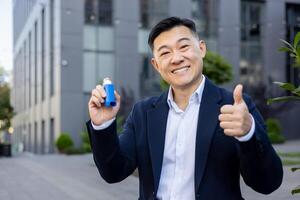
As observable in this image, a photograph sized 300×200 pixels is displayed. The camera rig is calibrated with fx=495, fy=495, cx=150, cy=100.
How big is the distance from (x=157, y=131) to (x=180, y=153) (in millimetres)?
170

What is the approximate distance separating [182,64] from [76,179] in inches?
524

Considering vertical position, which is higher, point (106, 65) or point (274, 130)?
point (106, 65)

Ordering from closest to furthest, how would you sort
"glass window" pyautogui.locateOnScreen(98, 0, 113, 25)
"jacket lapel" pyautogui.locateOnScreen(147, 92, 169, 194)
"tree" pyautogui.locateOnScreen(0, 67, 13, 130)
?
"jacket lapel" pyautogui.locateOnScreen(147, 92, 169, 194) < "glass window" pyautogui.locateOnScreen(98, 0, 113, 25) < "tree" pyautogui.locateOnScreen(0, 67, 13, 130)

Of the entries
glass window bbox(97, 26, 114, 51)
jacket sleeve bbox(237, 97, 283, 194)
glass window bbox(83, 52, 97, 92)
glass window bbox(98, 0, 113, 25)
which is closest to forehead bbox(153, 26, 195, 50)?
jacket sleeve bbox(237, 97, 283, 194)

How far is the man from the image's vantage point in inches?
83.7

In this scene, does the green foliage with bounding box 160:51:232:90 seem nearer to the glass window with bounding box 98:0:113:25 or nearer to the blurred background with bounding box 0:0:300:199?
the blurred background with bounding box 0:0:300:199

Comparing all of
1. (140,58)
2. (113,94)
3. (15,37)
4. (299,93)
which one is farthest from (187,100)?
(15,37)

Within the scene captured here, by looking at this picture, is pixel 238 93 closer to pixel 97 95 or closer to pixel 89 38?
pixel 97 95

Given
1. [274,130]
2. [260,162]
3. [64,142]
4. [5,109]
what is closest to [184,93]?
[260,162]

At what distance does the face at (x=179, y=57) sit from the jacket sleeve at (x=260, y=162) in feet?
1.23

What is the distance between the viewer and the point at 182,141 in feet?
7.32

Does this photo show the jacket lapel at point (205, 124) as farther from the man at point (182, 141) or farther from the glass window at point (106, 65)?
the glass window at point (106, 65)

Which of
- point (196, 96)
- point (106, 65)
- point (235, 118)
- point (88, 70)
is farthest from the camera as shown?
point (106, 65)


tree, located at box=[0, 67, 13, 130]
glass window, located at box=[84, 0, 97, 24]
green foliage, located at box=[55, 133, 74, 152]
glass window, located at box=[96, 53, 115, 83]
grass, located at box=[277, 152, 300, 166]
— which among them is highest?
glass window, located at box=[84, 0, 97, 24]
